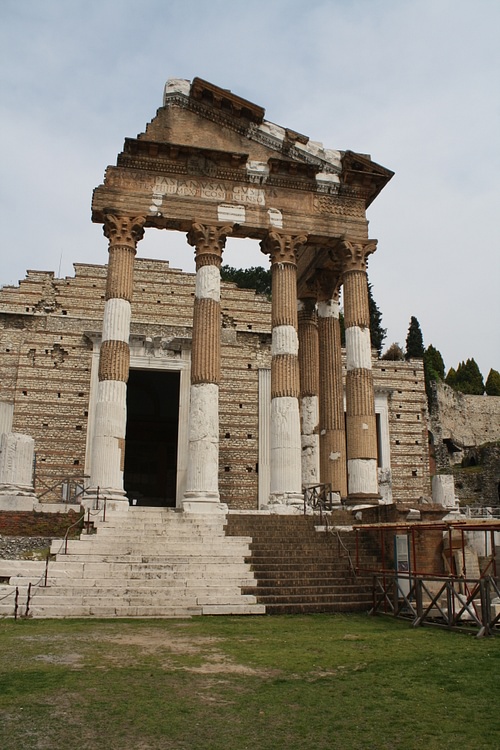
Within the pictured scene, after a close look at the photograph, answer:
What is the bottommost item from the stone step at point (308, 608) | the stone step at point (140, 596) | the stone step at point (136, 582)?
the stone step at point (308, 608)

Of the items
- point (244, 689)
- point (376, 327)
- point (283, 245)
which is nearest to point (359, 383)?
point (283, 245)

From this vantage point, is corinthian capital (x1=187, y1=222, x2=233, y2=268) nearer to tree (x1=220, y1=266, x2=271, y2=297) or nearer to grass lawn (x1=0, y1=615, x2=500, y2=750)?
grass lawn (x1=0, y1=615, x2=500, y2=750)

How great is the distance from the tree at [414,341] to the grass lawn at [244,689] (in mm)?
52247

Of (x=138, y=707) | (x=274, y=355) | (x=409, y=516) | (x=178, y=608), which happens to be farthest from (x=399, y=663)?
(x=274, y=355)

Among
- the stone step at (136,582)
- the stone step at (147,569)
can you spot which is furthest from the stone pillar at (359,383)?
the stone step at (136,582)

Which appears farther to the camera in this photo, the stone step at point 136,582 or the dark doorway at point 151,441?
the dark doorway at point 151,441

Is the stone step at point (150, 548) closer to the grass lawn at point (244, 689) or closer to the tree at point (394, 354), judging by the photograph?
the grass lawn at point (244, 689)

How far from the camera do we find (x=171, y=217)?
22.1m

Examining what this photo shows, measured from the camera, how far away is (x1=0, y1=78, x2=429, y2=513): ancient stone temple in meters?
21.0

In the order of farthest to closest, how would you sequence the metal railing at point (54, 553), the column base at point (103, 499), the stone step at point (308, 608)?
→ the column base at point (103, 499)
the stone step at point (308, 608)
the metal railing at point (54, 553)

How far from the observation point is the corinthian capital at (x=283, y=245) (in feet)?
74.7

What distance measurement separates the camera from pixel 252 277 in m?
68.4

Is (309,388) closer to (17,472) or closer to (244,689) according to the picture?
(17,472)

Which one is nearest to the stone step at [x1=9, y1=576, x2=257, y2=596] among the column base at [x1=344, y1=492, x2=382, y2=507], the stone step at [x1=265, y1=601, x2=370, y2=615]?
the stone step at [x1=265, y1=601, x2=370, y2=615]
